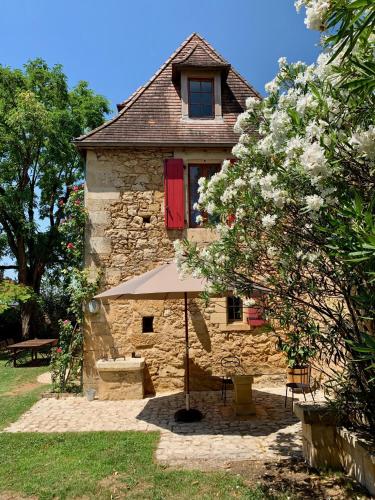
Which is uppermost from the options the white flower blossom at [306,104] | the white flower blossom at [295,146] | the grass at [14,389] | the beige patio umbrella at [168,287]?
the white flower blossom at [306,104]

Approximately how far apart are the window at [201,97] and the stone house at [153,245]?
779mm

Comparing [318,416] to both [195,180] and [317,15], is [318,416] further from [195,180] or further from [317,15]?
[195,180]

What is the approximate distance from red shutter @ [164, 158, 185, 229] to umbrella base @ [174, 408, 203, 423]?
3.78 meters

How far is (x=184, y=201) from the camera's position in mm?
8539

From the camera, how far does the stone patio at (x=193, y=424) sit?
488 cm

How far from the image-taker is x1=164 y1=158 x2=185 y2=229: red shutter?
27.8 feet

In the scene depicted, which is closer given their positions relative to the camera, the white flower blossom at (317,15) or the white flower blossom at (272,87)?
the white flower blossom at (317,15)

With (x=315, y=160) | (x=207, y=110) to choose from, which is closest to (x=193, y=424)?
(x=315, y=160)

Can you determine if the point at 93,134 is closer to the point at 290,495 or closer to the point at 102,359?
the point at 102,359

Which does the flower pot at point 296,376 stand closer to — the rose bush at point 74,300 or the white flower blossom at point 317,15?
the rose bush at point 74,300

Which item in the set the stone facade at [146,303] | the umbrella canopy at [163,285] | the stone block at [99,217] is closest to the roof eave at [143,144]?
the stone facade at [146,303]

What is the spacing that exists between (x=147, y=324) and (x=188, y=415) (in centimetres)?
258

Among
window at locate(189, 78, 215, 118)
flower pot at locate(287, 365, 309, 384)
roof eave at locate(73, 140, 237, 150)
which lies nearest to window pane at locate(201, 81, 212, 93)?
window at locate(189, 78, 215, 118)

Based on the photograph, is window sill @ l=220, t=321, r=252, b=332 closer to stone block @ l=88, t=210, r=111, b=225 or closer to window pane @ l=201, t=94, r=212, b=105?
stone block @ l=88, t=210, r=111, b=225
